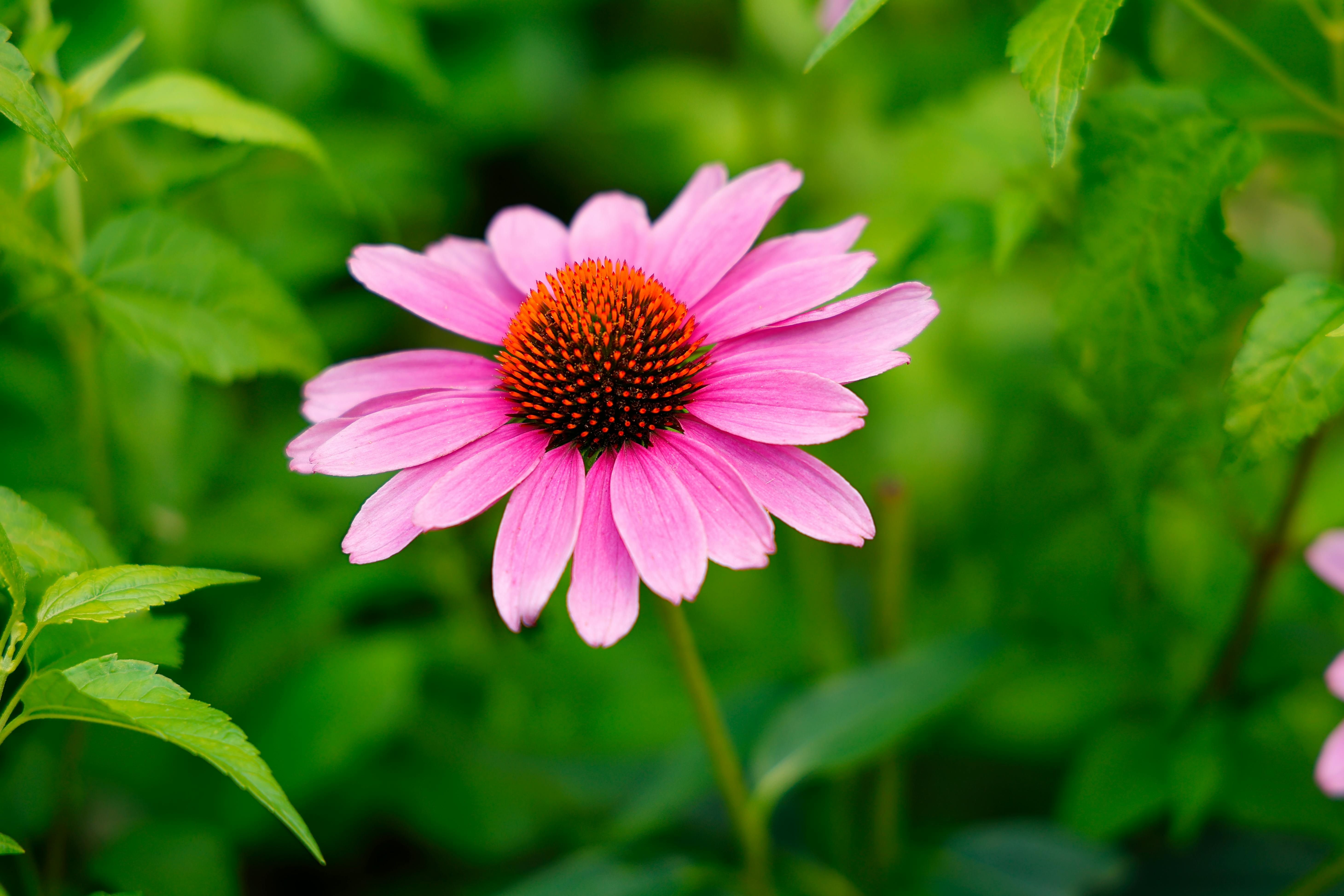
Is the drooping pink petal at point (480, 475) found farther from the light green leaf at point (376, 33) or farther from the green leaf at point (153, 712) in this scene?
the light green leaf at point (376, 33)

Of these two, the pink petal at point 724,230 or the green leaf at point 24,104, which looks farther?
the pink petal at point 724,230

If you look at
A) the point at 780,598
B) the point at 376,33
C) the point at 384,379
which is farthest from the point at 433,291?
the point at 780,598

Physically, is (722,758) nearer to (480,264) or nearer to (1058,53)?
(480,264)

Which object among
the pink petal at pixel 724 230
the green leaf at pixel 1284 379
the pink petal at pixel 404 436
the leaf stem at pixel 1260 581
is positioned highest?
the pink petal at pixel 724 230

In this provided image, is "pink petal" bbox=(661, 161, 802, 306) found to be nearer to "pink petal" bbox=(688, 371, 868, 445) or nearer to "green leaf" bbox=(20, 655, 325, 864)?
"pink petal" bbox=(688, 371, 868, 445)

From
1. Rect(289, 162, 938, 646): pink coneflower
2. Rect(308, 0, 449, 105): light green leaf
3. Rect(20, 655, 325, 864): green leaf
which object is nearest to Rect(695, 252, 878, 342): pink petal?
Rect(289, 162, 938, 646): pink coneflower

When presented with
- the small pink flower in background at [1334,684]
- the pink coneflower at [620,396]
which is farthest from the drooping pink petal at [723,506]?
the small pink flower in background at [1334,684]
